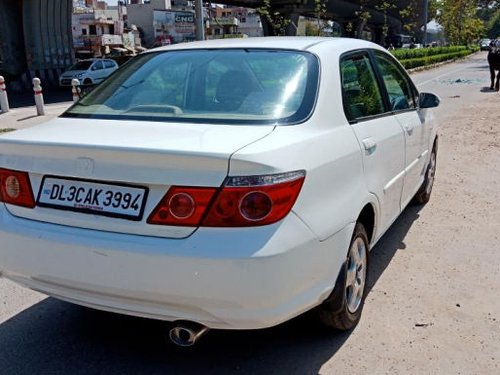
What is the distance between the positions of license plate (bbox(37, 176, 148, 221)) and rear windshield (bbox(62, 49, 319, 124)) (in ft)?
1.82

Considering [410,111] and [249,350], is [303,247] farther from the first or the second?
[410,111]

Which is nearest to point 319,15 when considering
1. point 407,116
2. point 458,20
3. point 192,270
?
point 407,116

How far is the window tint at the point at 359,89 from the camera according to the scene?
11.0ft

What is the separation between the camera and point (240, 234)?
237 cm

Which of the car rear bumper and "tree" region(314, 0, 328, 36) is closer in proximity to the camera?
the car rear bumper

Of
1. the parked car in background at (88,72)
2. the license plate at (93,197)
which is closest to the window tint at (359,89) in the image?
the license plate at (93,197)

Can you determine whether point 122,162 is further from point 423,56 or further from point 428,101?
point 423,56

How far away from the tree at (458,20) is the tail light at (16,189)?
56162 millimetres

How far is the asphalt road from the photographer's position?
297cm

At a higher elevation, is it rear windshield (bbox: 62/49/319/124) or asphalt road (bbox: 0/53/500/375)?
rear windshield (bbox: 62/49/319/124)

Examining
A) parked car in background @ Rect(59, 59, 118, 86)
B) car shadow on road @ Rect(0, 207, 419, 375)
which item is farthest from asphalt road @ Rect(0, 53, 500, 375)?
parked car in background @ Rect(59, 59, 118, 86)

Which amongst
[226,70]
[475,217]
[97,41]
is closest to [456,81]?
[475,217]

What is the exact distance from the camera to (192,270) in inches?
93.4

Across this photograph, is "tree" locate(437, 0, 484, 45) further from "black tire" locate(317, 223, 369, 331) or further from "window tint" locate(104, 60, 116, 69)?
"black tire" locate(317, 223, 369, 331)
